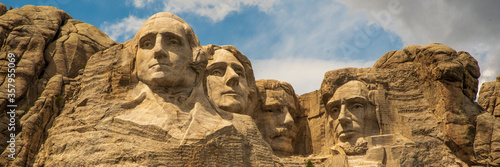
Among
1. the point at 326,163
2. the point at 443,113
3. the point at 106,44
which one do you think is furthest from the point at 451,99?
the point at 106,44

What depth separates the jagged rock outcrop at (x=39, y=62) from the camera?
580 inches

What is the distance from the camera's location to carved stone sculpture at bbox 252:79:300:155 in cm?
1889

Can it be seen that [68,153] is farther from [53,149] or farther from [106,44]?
[106,44]

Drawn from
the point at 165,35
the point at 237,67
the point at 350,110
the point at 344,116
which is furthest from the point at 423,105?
the point at 165,35

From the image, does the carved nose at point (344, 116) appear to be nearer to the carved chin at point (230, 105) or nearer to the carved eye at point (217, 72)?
the carved chin at point (230, 105)

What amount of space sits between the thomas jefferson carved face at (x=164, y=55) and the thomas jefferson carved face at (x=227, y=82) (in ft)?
5.98

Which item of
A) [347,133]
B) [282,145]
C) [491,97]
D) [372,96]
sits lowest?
[282,145]

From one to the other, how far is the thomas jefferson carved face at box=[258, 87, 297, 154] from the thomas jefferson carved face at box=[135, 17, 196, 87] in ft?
13.3

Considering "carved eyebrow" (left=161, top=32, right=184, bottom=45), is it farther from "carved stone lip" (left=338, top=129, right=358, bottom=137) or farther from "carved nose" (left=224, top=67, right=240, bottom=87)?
"carved stone lip" (left=338, top=129, right=358, bottom=137)

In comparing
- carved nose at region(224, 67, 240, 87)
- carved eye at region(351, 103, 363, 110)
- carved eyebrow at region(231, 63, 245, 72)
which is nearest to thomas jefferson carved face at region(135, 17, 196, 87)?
carved nose at region(224, 67, 240, 87)

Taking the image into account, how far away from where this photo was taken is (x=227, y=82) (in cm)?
1747

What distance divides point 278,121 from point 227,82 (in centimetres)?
233

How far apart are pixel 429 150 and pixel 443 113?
1050mm

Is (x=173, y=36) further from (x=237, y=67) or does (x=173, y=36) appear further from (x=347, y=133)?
(x=347, y=133)
